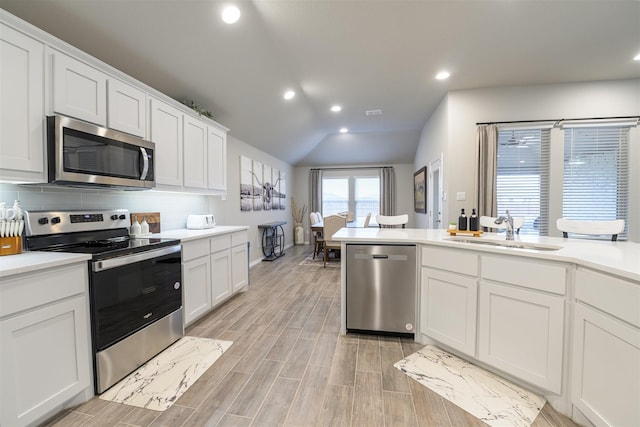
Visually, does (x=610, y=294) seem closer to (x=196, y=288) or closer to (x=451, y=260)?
(x=451, y=260)

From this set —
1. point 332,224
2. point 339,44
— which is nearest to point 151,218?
point 339,44

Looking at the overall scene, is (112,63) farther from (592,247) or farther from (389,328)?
(592,247)

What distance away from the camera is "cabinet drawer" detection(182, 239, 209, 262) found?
239 centimetres

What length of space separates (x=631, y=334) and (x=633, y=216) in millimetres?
3824

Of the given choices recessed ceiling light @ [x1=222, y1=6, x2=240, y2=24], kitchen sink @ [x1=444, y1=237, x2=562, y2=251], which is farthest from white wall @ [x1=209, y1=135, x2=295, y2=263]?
kitchen sink @ [x1=444, y1=237, x2=562, y2=251]

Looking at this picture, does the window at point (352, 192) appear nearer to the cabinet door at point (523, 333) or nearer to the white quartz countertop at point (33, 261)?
the cabinet door at point (523, 333)

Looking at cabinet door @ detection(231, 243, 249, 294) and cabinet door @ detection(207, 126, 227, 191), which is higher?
cabinet door @ detection(207, 126, 227, 191)

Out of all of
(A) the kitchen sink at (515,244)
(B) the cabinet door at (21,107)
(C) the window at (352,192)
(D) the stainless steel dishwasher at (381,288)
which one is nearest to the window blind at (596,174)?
(A) the kitchen sink at (515,244)

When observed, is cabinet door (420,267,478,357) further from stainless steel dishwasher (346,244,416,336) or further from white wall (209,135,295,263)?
white wall (209,135,295,263)

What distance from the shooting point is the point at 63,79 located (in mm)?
1639

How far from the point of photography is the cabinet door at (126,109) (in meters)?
1.96

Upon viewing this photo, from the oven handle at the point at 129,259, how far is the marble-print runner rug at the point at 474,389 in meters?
1.98

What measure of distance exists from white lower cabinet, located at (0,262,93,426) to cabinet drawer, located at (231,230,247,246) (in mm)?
1698

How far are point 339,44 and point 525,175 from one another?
125 inches
